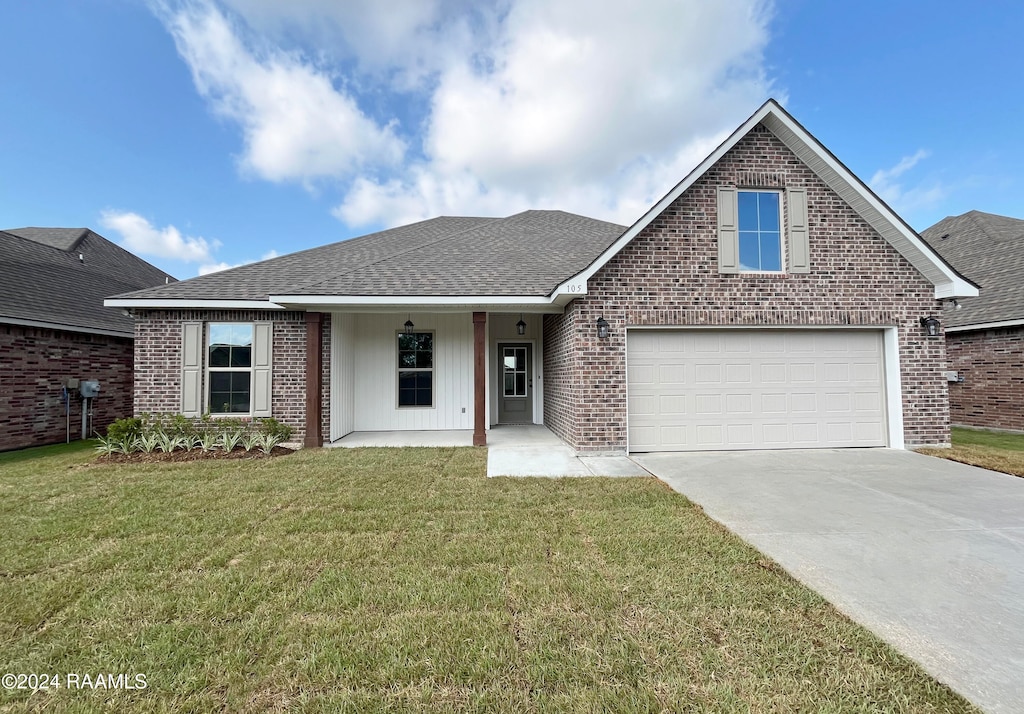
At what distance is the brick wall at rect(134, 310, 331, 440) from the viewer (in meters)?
8.41

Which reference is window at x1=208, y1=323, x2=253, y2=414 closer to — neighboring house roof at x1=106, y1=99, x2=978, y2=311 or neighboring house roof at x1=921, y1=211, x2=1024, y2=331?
neighboring house roof at x1=106, y1=99, x2=978, y2=311

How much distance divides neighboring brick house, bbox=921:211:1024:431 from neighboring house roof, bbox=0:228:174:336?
64.5 feet

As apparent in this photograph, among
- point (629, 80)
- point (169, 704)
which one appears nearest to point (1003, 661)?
point (169, 704)

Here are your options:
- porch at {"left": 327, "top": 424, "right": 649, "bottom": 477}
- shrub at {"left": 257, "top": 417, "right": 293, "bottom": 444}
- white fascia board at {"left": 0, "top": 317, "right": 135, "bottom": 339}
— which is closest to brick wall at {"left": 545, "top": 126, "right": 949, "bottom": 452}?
porch at {"left": 327, "top": 424, "right": 649, "bottom": 477}

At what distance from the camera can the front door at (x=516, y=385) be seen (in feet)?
38.7

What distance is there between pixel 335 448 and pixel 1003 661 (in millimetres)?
8454

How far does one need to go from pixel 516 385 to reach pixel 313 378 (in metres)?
5.42

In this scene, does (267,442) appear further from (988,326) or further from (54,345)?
(988,326)

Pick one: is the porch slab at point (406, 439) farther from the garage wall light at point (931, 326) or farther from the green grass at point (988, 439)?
the green grass at point (988, 439)

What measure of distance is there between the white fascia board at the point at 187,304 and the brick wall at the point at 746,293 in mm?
6117

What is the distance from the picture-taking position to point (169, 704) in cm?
196

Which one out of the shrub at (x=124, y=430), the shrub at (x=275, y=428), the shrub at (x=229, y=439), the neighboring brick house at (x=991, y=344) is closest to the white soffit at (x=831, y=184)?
the neighboring brick house at (x=991, y=344)

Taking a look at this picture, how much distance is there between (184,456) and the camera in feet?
24.5

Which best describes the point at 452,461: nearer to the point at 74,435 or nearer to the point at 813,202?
the point at 813,202
